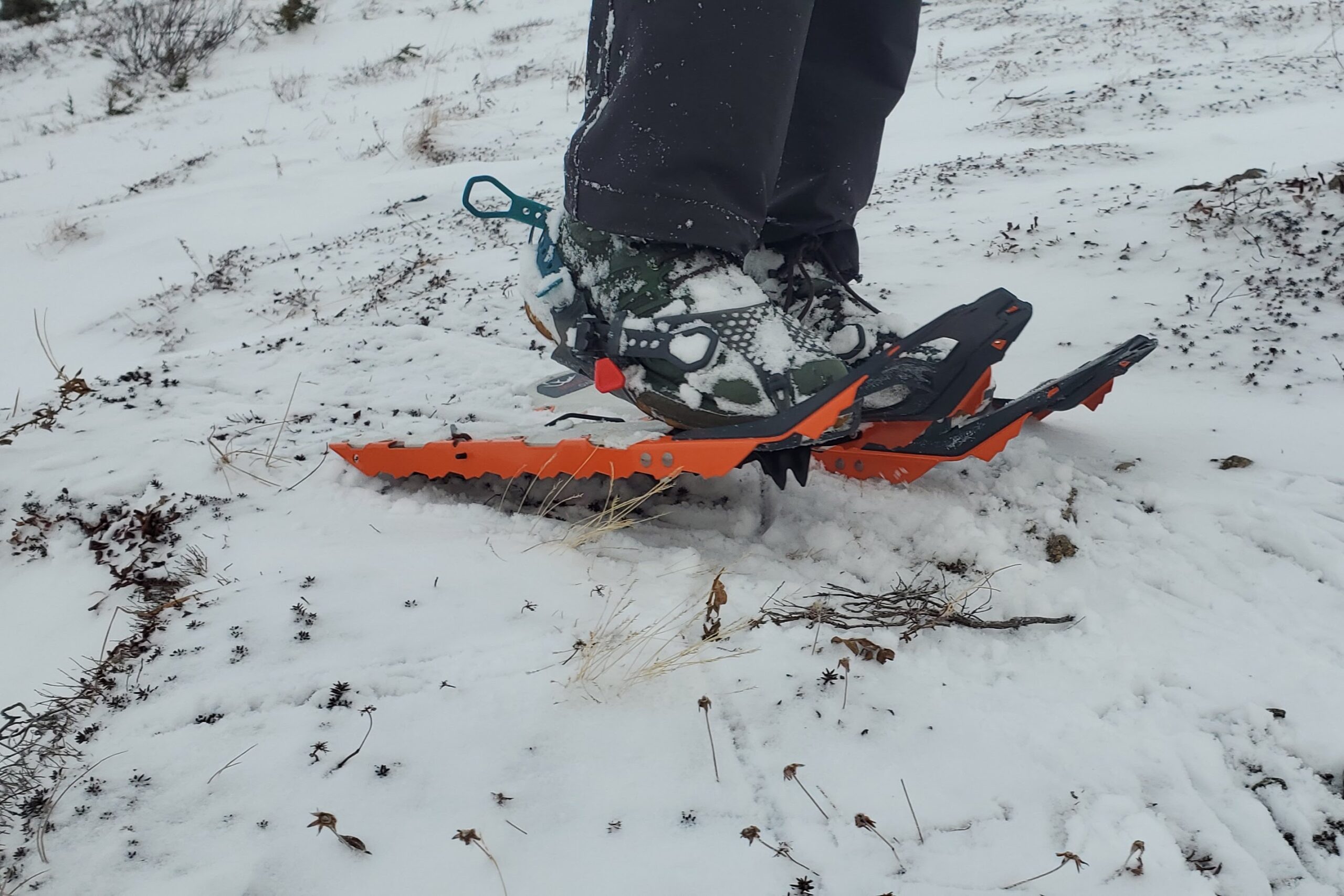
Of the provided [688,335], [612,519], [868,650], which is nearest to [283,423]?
[612,519]

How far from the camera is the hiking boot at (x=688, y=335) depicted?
1.56m

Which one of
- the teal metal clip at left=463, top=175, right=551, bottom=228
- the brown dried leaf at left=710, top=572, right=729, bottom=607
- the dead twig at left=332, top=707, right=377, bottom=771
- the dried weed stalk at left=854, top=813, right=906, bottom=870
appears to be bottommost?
the dried weed stalk at left=854, top=813, right=906, bottom=870

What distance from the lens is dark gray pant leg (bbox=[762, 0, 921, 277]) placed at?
1877mm

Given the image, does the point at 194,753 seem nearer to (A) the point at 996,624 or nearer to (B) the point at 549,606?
(B) the point at 549,606

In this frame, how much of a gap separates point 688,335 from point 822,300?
554 millimetres

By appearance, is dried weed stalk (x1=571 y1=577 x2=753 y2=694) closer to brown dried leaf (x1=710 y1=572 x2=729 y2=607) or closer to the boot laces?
brown dried leaf (x1=710 y1=572 x2=729 y2=607)

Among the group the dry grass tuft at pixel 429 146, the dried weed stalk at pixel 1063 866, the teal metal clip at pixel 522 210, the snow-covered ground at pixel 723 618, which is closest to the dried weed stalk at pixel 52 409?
the snow-covered ground at pixel 723 618

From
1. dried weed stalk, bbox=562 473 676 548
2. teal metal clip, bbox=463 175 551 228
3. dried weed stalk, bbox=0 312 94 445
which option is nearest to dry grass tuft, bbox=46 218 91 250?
dried weed stalk, bbox=0 312 94 445

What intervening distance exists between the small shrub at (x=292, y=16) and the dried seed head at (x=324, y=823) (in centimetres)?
1598

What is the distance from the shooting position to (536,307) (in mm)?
1812

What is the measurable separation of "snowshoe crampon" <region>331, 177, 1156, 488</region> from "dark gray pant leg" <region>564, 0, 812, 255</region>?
292 mm

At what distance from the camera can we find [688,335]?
1567 mm

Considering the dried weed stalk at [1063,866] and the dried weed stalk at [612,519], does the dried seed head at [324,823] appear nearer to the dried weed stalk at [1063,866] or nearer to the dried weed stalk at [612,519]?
the dried weed stalk at [612,519]

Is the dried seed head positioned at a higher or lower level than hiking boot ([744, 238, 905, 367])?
lower
